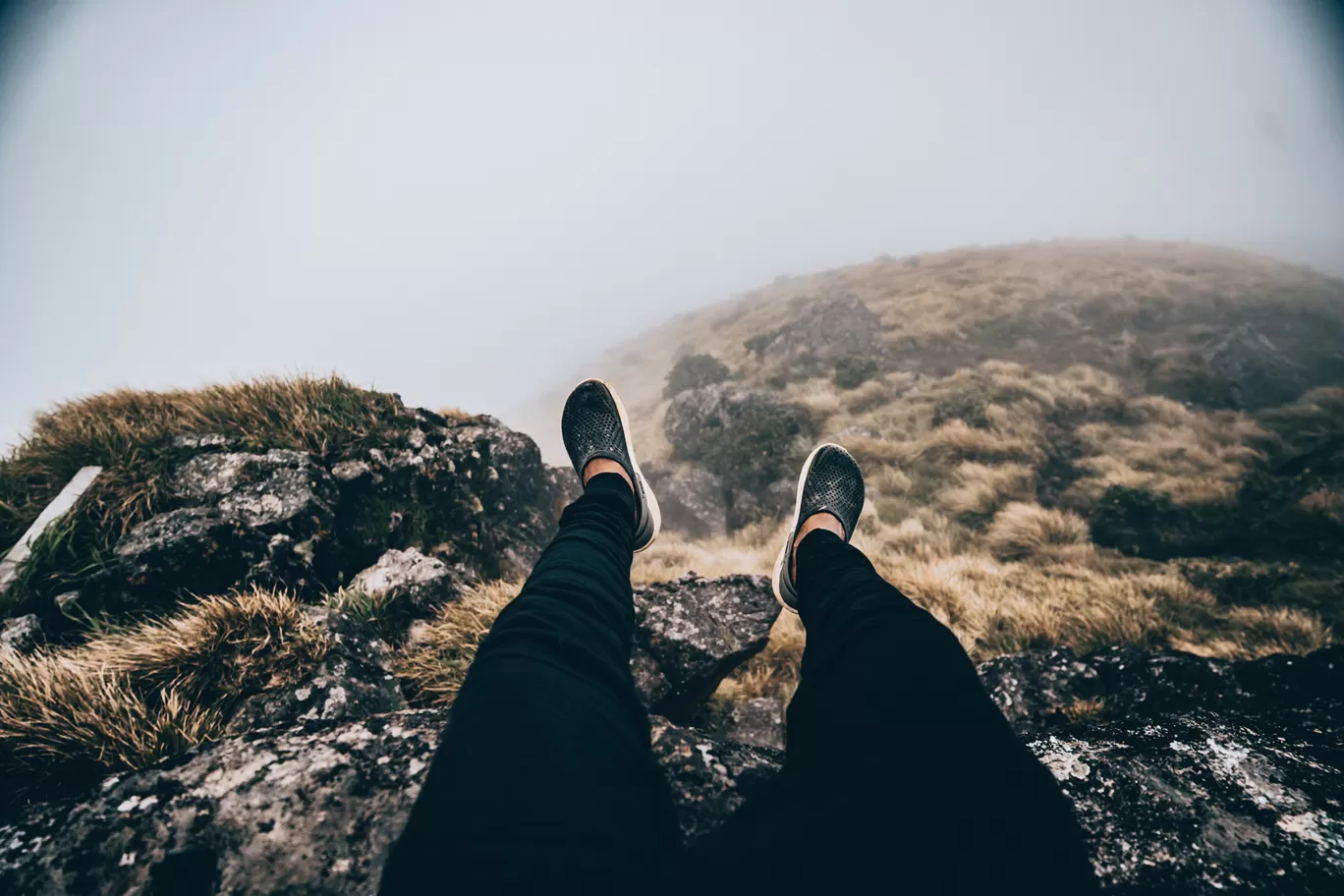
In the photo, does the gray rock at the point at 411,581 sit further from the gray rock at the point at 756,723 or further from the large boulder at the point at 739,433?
the large boulder at the point at 739,433

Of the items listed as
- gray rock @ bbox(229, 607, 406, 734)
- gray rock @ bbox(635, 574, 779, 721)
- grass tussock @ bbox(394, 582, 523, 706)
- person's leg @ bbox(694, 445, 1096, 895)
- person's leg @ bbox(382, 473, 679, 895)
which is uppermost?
person's leg @ bbox(382, 473, 679, 895)

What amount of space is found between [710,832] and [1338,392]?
15.7m

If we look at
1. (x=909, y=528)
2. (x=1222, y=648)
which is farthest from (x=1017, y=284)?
(x=1222, y=648)

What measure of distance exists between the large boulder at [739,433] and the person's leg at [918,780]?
23.4 ft

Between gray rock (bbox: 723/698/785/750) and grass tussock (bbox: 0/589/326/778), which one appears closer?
grass tussock (bbox: 0/589/326/778)

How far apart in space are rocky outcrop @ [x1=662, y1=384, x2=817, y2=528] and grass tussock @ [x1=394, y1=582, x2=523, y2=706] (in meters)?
5.39

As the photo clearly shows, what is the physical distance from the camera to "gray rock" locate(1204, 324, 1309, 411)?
1002 centimetres

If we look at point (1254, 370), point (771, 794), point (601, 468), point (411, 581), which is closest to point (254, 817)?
point (771, 794)

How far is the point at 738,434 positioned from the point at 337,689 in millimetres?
7990

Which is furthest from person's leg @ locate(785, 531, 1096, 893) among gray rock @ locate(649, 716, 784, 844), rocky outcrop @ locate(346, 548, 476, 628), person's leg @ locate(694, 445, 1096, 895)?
rocky outcrop @ locate(346, 548, 476, 628)

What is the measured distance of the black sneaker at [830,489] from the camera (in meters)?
3.54

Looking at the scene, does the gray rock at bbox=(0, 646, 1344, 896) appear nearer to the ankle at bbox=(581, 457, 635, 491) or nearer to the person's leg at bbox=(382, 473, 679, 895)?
the person's leg at bbox=(382, 473, 679, 895)

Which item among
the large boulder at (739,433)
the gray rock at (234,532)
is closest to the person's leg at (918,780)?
the gray rock at (234,532)

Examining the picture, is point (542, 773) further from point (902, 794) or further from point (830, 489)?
point (830, 489)
